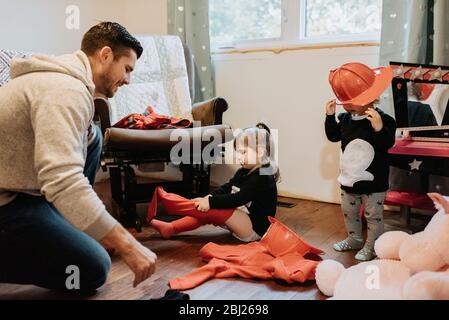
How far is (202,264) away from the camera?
1529 mm

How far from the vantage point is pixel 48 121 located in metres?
0.91

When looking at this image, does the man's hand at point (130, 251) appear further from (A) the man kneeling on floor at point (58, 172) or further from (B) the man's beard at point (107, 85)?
(B) the man's beard at point (107, 85)

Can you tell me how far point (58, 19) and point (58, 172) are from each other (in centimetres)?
208

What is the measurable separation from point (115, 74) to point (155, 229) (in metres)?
0.88

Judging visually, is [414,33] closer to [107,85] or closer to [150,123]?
[150,123]

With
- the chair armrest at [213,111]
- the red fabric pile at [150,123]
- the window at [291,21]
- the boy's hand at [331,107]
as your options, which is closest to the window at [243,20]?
the window at [291,21]

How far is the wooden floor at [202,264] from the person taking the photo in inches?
50.8

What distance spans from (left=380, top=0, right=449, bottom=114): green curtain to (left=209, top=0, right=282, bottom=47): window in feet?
2.28

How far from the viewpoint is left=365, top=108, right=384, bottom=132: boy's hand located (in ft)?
4.93

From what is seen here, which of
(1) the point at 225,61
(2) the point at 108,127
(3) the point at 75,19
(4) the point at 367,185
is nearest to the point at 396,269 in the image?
(4) the point at 367,185

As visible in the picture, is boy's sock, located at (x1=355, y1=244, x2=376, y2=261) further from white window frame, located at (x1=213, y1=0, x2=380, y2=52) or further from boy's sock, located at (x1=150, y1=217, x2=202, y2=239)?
white window frame, located at (x1=213, y1=0, x2=380, y2=52)

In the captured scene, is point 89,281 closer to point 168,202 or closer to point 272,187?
point 168,202

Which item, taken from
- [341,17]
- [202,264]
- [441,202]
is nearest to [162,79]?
[341,17]

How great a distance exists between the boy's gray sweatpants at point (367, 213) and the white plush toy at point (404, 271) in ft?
0.99
